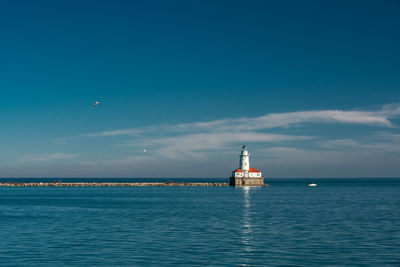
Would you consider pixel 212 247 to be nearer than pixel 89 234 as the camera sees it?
Yes

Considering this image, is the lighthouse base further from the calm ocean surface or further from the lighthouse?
the calm ocean surface

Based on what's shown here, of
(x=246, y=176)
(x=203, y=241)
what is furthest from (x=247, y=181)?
(x=203, y=241)

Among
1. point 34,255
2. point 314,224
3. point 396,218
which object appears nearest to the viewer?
point 34,255

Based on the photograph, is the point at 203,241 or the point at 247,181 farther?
the point at 247,181

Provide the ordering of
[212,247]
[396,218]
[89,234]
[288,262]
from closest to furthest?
[288,262], [212,247], [89,234], [396,218]

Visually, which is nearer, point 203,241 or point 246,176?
point 203,241

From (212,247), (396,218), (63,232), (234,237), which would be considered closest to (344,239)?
(234,237)

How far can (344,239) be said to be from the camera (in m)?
34.9

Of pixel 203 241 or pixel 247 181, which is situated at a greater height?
pixel 247 181

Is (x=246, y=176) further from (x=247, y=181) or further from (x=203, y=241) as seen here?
(x=203, y=241)

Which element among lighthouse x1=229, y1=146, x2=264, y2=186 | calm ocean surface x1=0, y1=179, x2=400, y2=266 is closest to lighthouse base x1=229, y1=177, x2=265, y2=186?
lighthouse x1=229, y1=146, x2=264, y2=186

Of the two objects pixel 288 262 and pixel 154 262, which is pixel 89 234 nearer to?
pixel 154 262

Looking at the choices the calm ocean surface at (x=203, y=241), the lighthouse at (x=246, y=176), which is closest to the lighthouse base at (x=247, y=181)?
the lighthouse at (x=246, y=176)

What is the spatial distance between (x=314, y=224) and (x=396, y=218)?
1266 cm
